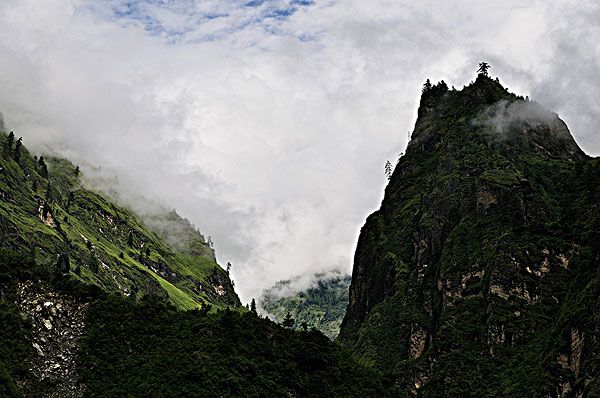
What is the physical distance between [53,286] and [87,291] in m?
7.66

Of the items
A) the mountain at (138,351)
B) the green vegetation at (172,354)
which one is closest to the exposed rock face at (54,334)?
the mountain at (138,351)

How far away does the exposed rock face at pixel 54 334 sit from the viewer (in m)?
125

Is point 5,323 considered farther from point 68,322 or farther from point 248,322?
point 248,322

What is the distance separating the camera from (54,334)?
13450 cm

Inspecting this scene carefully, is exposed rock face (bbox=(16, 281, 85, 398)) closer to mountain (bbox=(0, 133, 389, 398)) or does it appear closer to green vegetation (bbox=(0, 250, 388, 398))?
mountain (bbox=(0, 133, 389, 398))

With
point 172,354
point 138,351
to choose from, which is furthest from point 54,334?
point 172,354

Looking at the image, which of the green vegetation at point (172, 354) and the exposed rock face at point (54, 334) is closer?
the exposed rock face at point (54, 334)

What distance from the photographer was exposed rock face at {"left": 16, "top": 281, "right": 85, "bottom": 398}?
410 feet

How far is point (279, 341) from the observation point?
510ft

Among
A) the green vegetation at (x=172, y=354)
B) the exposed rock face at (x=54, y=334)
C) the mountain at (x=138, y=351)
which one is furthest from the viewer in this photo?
the green vegetation at (x=172, y=354)

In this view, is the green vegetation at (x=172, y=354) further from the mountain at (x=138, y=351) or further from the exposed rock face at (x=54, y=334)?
the exposed rock face at (x=54, y=334)

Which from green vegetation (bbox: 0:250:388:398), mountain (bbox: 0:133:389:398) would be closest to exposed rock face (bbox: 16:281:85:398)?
mountain (bbox: 0:133:389:398)

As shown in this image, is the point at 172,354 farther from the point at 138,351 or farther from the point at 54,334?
the point at 54,334

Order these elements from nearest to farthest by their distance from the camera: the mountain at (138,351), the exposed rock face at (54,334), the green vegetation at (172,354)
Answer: the exposed rock face at (54,334)
the mountain at (138,351)
the green vegetation at (172,354)
